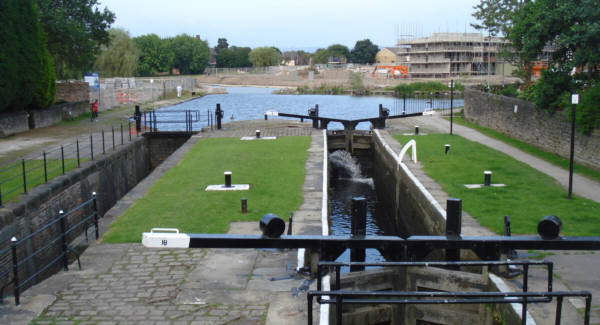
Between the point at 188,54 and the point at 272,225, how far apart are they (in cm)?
13952

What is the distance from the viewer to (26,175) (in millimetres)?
16391

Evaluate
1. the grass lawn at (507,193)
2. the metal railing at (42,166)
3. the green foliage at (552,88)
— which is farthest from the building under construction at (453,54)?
the metal railing at (42,166)

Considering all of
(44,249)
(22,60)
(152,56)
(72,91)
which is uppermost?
(152,56)

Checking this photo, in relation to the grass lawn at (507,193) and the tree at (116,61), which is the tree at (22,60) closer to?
the grass lawn at (507,193)

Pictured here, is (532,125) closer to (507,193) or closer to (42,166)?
(507,193)

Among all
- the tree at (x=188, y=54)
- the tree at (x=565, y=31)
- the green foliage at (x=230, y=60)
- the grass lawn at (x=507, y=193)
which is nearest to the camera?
the grass lawn at (x=507, y=193)

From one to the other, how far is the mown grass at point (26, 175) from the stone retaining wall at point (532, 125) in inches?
673

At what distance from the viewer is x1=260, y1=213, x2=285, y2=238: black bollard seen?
7.67 meters

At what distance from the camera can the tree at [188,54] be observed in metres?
140

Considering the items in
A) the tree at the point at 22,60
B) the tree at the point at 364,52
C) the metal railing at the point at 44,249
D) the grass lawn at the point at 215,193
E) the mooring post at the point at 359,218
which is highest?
the tree at the point at 364,52

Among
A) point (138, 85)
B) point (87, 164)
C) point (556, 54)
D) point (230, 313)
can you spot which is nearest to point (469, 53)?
point (138, 85)

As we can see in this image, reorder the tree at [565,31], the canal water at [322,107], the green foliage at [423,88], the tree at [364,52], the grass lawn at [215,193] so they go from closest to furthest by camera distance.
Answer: the grass lawn at [215,193] < the tree at [565,31] < the canal water at [322,107] < the green foliage at [423,88] < the tree at [364,52]

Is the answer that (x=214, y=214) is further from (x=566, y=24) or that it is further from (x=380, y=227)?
(x=566, y=24)

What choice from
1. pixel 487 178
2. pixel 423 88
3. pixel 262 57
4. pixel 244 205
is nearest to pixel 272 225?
pixel 244 205
